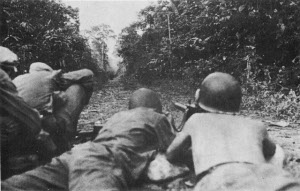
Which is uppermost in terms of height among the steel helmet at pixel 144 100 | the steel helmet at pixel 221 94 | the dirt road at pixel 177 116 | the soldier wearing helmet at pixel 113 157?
the steel helmet at pixel 221 94

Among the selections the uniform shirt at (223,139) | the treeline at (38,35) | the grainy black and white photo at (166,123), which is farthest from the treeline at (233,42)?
the uniform shirt at (223,139)

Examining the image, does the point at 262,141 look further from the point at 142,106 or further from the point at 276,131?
the point at 276,131

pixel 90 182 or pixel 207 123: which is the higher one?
pixel 207 123

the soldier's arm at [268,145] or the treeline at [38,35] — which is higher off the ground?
the treeline at [38,35]

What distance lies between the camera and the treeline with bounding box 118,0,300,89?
9.24 metres

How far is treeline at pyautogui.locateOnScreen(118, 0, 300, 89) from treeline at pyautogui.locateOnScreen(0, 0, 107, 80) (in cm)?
306

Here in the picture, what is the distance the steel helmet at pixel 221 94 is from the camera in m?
2.86

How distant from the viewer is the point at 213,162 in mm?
2502

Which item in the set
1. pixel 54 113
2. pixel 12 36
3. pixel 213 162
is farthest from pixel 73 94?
pixel 12 36

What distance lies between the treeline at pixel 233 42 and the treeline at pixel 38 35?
306 cm

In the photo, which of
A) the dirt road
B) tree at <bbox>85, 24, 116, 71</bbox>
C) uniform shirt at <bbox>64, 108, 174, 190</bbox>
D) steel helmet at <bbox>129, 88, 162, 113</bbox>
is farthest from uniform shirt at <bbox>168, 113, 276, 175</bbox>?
tree at <bbox>85, 24, 116, 71</bbox>

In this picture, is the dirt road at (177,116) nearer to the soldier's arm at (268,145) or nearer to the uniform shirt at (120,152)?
the uniform shirt at (120,152)

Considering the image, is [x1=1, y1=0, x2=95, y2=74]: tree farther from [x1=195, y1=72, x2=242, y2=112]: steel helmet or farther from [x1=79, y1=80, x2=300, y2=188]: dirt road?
[x1=195, y1=72, x2=242, y2=112]: steel helmet

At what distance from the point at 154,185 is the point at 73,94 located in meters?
1.60
